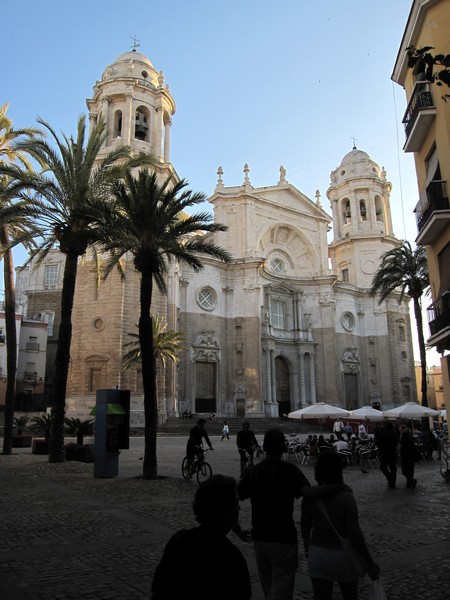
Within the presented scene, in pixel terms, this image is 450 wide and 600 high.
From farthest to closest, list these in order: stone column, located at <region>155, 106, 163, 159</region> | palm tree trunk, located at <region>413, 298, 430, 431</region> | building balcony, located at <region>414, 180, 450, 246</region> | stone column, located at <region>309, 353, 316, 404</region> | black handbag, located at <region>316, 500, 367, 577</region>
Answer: stone column, located at <region>309, 353, 316, 404</region> < stone column, located at <region>155, 106, 163, 159</region> < palm tree trunk, located at <region>413, 298, 430, 431</region> < building balcony, located at <region>414, 180, 450, 246</region> < black handbag, located at <region>316, 500, 367, 577</region>

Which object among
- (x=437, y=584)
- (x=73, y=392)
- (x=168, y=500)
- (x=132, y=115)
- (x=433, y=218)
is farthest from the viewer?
(x=132, y=115)

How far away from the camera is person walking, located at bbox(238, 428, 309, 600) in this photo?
11.6ft

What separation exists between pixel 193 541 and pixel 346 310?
171ft

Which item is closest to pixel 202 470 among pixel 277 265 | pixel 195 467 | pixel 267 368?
pixel 195 467

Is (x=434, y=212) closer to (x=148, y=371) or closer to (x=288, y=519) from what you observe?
(x=148, y=371)

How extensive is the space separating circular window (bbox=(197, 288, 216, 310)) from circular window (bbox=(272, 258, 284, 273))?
8944 millimetres

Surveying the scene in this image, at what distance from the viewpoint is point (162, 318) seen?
37000mm

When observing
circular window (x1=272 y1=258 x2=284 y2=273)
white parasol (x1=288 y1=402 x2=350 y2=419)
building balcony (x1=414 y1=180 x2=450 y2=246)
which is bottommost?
white parasol (x1=288 y1=402 x2=350 y2=419)

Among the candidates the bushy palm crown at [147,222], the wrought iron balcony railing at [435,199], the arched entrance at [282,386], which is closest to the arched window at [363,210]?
the arched entrance at [282,386]

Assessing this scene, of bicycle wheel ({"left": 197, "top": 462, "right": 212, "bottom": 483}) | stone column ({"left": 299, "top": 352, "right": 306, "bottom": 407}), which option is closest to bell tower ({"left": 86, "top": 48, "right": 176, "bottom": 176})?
stone column ({"left": 299, "top": 352, "right": 306, "bottom": 407})

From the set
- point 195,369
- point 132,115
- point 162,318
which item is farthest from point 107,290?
point 132,115

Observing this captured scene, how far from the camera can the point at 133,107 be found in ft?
142

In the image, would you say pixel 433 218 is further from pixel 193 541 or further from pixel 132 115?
pixel 132 115

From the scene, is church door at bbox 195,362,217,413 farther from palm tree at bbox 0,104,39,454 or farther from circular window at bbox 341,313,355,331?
palm tree at bbox 0,104,39,454
